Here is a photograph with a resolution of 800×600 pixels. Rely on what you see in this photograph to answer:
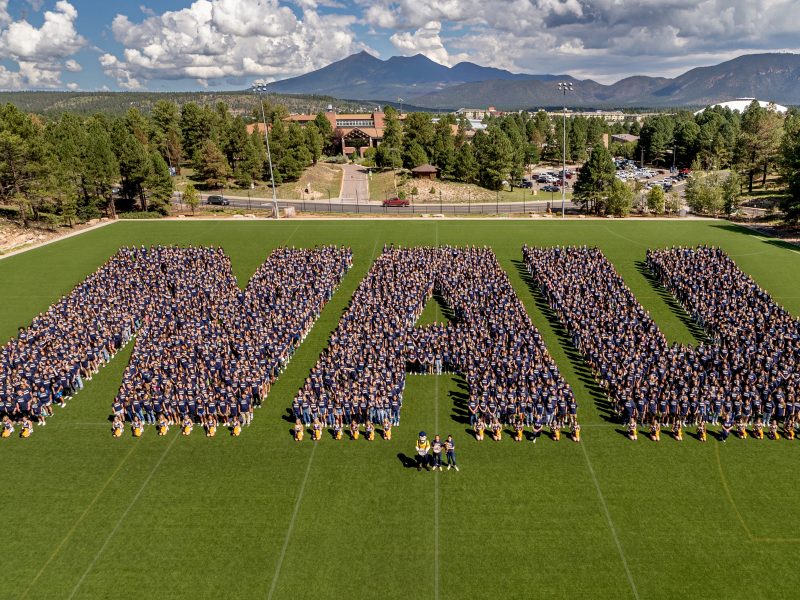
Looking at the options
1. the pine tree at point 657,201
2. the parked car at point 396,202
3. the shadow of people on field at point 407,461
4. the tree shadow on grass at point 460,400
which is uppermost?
the pine tree at point 657,201

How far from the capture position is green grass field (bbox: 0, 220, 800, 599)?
1086 cm

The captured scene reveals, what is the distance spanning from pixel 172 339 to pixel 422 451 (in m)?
11.2

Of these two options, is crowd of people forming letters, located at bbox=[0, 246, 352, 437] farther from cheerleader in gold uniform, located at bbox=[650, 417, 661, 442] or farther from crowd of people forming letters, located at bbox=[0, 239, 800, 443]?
cheerleader in gold uniform, located at bbox=[650, 417, 661, 442]

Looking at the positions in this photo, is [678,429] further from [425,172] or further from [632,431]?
[425,172]

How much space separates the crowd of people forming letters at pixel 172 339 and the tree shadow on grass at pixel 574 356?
10.5 m

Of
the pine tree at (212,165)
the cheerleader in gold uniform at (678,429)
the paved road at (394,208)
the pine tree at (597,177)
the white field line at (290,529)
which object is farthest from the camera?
the pine tree at (212,165)

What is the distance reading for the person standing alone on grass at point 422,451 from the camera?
13.9 meters

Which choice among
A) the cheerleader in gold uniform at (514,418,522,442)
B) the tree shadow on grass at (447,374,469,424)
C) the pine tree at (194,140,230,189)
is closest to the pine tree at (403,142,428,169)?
the pine tree at (194,140,230,189)

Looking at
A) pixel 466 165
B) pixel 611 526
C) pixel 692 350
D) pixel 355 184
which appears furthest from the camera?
pixel 355 184

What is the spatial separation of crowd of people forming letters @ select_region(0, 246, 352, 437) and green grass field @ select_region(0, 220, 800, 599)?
90 centimetres

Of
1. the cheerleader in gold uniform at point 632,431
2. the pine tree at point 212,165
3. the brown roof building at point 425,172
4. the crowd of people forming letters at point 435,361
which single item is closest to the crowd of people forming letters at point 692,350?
the cheerleader in gold uniform at point 632,431

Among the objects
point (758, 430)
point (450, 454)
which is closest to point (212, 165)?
point (450, 454)

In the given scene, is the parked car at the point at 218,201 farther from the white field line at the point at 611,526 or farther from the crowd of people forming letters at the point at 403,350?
the white field line at the point at 611,526

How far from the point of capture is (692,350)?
18422 mm
